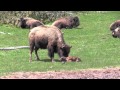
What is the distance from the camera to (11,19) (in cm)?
3183

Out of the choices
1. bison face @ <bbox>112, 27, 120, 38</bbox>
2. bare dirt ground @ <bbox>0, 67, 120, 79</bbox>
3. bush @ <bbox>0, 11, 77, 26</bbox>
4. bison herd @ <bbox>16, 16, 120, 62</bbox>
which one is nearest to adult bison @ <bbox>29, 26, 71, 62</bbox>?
bison herd @ <bbox>16, 16, 120, 62</bbox>

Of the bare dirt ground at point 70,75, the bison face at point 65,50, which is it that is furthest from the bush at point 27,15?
the bare dirt ground at point 70,75

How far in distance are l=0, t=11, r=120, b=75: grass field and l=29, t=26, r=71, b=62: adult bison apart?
0.52 metres

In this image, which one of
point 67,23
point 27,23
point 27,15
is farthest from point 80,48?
point 27,15

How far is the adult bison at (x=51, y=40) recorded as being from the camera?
17.6 meters

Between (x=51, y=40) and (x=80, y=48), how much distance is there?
13.3 ft

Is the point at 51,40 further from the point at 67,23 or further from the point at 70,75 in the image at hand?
the point at 67,23

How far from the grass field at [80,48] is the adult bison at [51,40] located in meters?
0.52

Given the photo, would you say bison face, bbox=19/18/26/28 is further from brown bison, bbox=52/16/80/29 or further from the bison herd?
the bison herd

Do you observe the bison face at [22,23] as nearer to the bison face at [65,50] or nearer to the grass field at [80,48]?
the grass field at [80,48]
